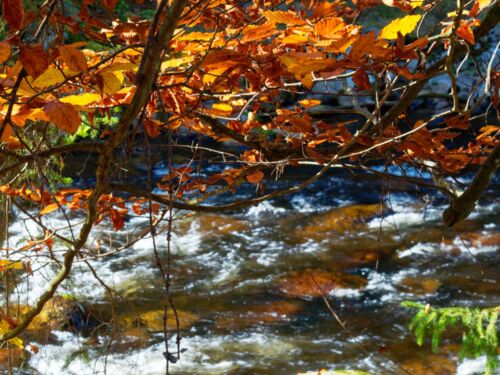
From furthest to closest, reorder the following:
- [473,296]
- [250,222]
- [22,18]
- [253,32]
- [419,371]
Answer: [250,222] → [473,296] → [419,371] → [253,32] → [22,18]

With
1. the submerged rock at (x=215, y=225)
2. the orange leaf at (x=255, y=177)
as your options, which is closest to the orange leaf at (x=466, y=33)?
the orange leaf at (x=255, y=177)

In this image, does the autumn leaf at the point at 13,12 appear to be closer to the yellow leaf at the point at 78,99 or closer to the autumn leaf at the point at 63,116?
the autumn leaf at the point at 63,116

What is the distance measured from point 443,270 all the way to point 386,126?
12.8 feet

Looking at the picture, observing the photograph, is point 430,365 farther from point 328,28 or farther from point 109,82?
point 109,82

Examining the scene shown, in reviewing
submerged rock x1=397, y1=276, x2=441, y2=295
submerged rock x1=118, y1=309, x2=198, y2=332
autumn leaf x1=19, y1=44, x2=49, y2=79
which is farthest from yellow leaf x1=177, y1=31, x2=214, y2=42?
submerged rock x1=397, y1=276, x2=441, y2=295

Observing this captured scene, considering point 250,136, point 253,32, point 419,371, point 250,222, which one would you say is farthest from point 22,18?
point 250,222

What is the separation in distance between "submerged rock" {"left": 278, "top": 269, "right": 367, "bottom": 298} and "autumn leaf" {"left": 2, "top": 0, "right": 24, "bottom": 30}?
4314 mm

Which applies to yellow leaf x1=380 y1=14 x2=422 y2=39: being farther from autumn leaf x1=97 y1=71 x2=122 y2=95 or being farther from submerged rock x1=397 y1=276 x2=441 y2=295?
submerged rock x1=397 y1=276 x2=441 y2=295

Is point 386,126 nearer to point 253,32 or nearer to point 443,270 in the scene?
point 253,32

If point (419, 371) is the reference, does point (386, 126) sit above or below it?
above

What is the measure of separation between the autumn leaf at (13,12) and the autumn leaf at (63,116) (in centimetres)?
11

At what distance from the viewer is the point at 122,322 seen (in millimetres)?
4484

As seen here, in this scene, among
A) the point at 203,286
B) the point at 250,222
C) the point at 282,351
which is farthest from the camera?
the point at 250,222

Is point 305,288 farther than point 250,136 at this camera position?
Yes
